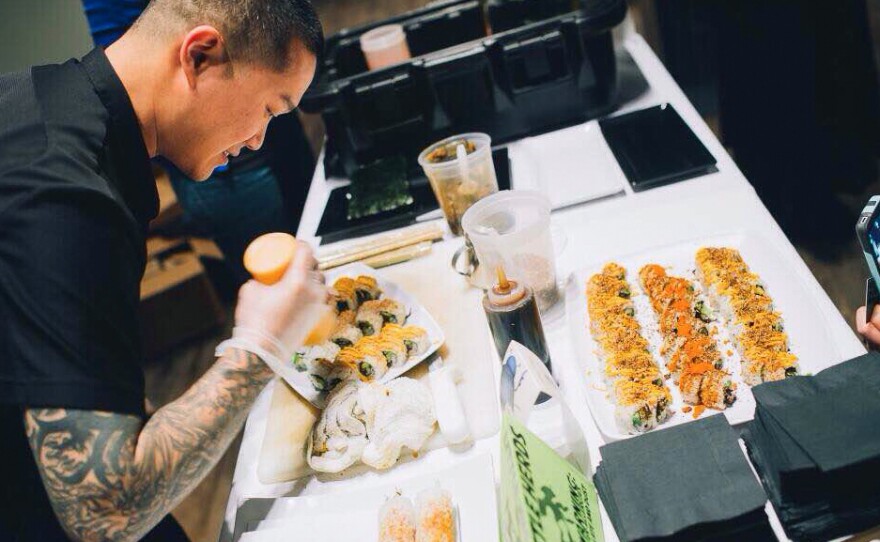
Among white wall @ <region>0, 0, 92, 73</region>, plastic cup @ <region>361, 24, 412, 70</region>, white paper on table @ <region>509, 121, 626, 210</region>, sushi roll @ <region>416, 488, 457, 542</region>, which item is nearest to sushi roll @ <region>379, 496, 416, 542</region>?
sushi roll @ <region>416, 488, 457, 542</region>

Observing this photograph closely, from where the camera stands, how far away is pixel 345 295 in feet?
5.27

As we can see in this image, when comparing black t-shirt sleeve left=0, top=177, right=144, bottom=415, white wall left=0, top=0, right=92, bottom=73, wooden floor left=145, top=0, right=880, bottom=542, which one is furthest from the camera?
white wall left=0, top=0, right=92, bottom=73

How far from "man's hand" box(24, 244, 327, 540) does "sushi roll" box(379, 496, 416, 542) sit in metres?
0.33

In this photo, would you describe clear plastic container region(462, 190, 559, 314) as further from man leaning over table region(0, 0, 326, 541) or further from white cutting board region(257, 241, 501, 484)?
man leaning over table region(0, 0, 326, 541)

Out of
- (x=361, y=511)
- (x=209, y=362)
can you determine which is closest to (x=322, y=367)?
(x=361, y=511)

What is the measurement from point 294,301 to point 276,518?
43 cm

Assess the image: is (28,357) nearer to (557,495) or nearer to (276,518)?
(276,518)

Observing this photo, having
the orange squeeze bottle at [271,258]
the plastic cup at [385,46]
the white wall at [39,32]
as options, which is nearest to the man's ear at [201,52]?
the orange squeeze bottle at [271,258]

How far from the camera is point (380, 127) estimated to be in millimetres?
2244

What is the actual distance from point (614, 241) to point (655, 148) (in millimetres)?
432

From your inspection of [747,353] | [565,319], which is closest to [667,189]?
[565,319]

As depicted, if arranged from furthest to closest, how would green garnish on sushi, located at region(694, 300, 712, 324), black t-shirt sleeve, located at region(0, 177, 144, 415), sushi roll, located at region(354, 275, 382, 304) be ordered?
sushi roll, located at region(354, 275, 382, 304), green garnish on sushi, located at region(694, 300, 712, 324), black t-shirt sleeve, located at region(0, 177, 144, 415)

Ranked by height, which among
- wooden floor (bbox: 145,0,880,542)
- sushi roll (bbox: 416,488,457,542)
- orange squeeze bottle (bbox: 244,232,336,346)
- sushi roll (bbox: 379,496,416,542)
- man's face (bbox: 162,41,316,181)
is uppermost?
man's face (bbox: 162,41,316,181)

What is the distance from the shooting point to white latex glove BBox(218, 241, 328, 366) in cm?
117
